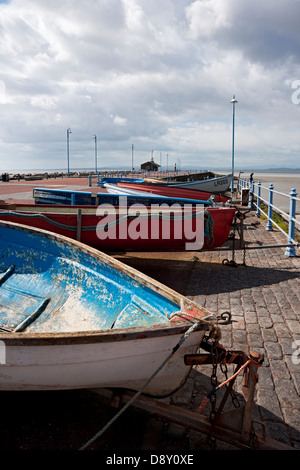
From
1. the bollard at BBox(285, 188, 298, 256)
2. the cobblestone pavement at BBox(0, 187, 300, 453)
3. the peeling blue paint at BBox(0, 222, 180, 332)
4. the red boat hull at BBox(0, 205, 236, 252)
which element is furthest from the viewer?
the bollard at BBox(285, 188, 298, 256)

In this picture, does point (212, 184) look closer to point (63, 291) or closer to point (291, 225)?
point (291, 225)

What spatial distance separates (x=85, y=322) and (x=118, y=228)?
3537 mm

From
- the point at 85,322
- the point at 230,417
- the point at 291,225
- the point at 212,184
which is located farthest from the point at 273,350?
the point at 212,184

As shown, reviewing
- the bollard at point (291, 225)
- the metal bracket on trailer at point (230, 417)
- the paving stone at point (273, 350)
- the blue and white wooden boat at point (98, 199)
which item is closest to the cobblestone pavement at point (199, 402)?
the paving stone at point (273, 350)

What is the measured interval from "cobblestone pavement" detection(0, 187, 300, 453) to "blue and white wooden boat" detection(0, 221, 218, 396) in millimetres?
346

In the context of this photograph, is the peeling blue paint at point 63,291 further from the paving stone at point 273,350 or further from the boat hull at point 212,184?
the boat hull at point 212,184

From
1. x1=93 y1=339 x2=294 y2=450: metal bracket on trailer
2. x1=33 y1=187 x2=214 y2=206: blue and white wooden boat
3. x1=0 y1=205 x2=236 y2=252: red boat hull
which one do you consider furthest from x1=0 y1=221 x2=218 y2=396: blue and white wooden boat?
x1=33 y1=187 x2=214 y2=206: blue and white wooden boat

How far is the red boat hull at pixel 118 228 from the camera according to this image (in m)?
7.03

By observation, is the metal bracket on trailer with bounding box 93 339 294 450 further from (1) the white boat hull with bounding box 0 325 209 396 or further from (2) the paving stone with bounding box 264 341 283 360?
(2) the paving stone with bounding box 264 341 283 360

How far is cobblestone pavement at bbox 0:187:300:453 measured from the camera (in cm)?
257

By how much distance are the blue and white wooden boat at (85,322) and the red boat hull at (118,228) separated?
2010 millimetres

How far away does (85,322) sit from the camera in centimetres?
370

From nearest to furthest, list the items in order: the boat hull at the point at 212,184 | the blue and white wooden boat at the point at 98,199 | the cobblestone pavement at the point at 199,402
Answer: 1. the cobblestone pavement at the point at 199,402
2. the blue and white wooden boat at the point at 98,199
3. the boat hull at the point at 212,184
